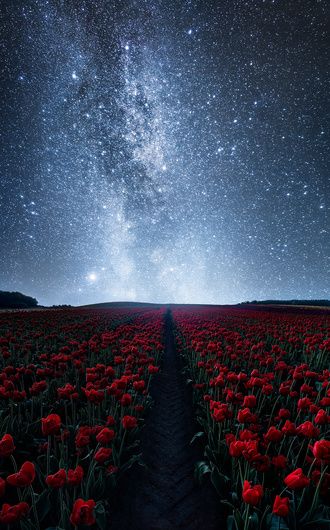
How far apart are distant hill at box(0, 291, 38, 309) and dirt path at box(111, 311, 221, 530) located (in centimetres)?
3997

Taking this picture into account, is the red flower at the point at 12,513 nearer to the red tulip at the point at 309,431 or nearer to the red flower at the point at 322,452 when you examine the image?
the red flower at the point at 322,452

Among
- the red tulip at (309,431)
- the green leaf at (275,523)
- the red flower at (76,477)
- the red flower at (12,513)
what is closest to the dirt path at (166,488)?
the green leaf at (275,523)

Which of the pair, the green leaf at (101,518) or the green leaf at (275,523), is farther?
the green leaf at (101,518)

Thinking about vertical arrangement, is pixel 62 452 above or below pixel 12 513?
below

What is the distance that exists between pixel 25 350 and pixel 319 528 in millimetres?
5986

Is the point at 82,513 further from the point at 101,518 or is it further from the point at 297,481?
the point at 297,481

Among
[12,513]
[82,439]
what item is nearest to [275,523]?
[82,439]

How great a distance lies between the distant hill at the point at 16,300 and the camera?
3916 centimetres

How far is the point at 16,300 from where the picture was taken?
1715 inches

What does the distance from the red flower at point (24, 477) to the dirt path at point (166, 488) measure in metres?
1.43

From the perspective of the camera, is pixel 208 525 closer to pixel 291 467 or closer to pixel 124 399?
pixel 291 467

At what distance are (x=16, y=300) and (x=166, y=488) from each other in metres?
47.4

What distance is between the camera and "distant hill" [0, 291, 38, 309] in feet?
128

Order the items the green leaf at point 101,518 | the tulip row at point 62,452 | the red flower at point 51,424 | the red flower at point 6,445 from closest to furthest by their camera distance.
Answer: the tulip row at point 62,452
the red flower at point 6,445
the green leaf at point 101,518
the red flower at point 51,424
